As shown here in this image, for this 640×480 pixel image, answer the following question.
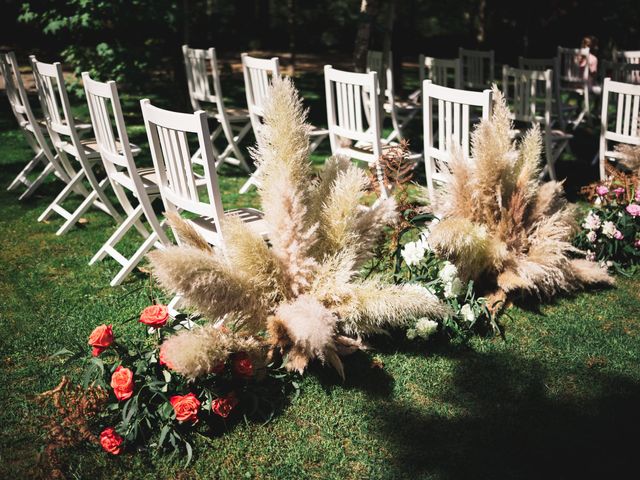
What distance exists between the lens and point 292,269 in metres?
2.84

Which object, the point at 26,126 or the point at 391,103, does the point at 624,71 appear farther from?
the point at 26,126

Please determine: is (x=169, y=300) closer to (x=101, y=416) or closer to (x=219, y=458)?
(x=101, y=416)

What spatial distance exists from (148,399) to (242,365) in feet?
1.44

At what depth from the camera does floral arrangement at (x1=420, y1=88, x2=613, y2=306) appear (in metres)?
3.33

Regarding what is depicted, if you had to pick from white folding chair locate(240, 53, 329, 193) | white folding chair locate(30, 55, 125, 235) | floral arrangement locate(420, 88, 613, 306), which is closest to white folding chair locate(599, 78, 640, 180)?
floral arrangement locate(420, 88, 613, 306)

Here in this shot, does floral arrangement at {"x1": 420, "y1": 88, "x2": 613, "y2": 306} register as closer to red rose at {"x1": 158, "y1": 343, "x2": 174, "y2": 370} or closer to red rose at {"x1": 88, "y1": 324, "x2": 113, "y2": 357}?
red rose at {"x1": 158, "y1": 343, "x2": 174, "y2": 370}

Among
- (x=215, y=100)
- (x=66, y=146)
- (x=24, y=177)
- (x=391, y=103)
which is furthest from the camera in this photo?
(x=391, y=103)

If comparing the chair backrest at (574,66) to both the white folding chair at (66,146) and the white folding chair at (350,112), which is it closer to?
the white folding chair at (350,112)

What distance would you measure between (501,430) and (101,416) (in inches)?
69.3

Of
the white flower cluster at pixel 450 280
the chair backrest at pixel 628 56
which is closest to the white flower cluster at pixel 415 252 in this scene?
the white flower cluster at pixel 450 280

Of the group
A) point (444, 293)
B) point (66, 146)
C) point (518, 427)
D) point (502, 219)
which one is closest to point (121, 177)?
point (66, 146)

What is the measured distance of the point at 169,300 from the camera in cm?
382

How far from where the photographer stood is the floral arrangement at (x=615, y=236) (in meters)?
4.06

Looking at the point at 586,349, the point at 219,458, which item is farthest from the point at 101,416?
the point at 586,349
